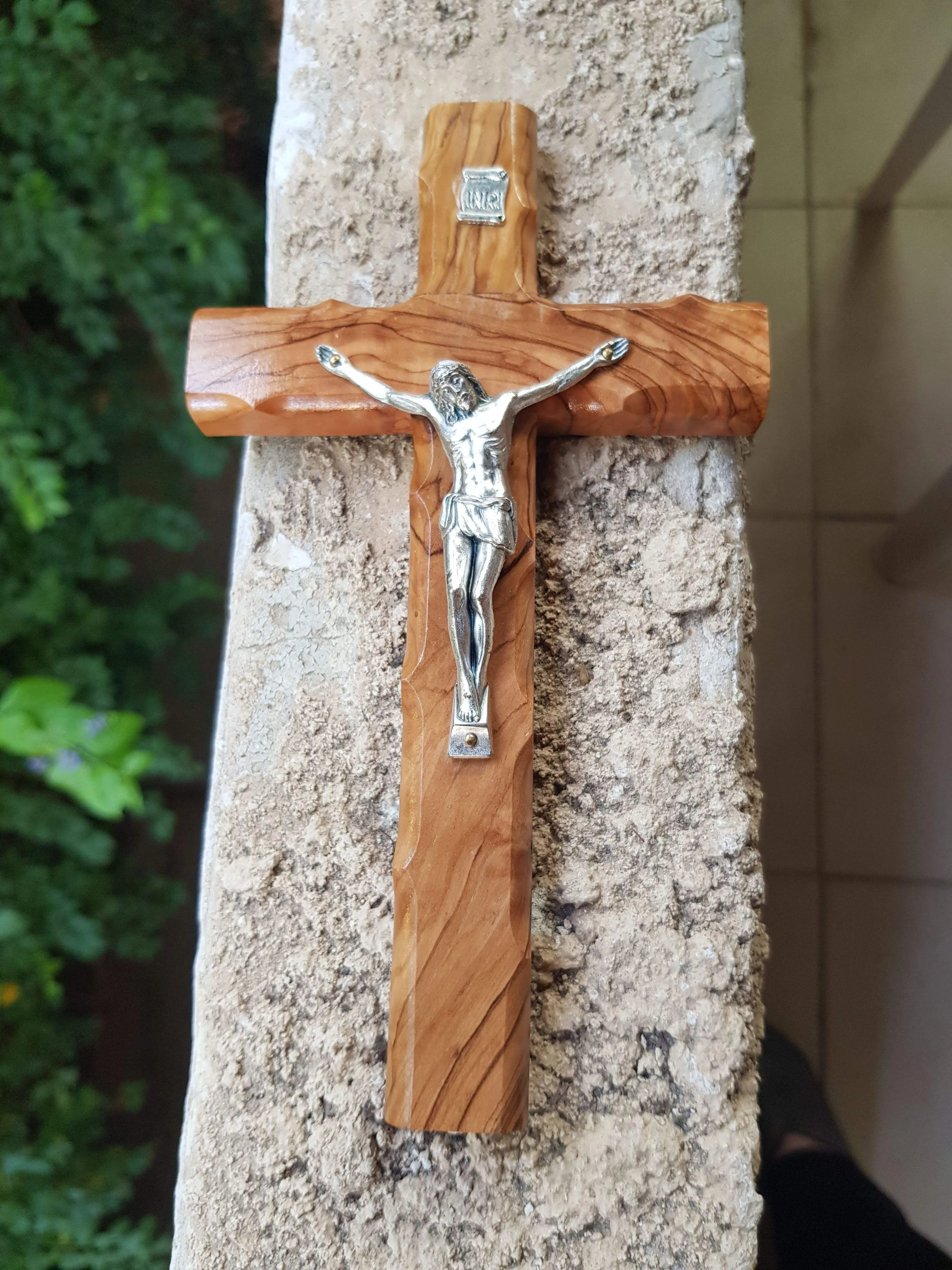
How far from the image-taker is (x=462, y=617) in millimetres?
877

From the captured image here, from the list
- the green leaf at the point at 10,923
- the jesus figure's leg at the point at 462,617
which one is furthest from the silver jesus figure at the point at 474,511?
the green leaf at the point at 10,923

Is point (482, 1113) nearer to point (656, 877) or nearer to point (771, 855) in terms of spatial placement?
point (656, 877)

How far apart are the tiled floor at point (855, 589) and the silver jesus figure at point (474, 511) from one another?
3.75 ft

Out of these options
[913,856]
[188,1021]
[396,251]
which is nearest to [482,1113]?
[396,251]

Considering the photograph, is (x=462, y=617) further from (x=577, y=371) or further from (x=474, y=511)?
(x=577, y=371)

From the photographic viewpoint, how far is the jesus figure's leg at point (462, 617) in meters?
0.88

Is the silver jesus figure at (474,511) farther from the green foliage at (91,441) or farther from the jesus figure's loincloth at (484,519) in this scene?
the green foliage at (91,441)

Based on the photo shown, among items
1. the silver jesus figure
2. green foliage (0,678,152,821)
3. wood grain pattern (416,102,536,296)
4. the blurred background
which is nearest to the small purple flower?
green foliage (0,678,152,821)

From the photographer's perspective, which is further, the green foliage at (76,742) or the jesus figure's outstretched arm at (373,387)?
the green foliage at (76,742)

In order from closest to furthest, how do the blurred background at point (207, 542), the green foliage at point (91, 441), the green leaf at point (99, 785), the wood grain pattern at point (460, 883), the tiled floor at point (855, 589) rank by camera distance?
the wood grain pattern at point (460, 883) → the green leaf at point (99, 785) → the green foliage at point (91, 441) → the blurred background at point (207, 542) → the tiled floor at point (855, 589)

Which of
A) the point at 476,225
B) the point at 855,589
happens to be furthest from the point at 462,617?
the point at 855,589

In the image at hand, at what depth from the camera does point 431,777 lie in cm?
88

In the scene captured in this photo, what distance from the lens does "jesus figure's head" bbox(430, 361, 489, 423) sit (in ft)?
2.92

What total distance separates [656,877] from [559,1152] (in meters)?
0.28
